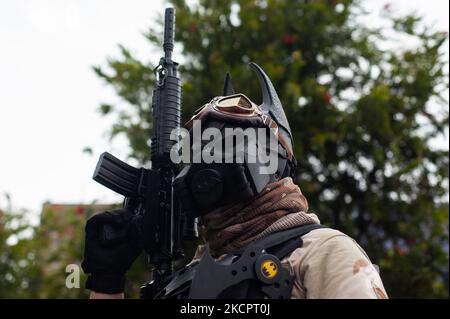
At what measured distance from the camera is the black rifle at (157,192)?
10.00 ft

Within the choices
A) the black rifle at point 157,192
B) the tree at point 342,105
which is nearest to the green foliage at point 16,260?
the tree at point 342,105

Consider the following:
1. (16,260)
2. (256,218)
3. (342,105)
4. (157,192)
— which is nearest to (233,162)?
(256,218)

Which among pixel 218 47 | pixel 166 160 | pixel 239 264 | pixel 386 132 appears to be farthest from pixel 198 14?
pixel 239 264

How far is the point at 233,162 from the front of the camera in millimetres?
2635

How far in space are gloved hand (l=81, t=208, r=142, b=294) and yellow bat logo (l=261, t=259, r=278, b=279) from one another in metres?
→ 0.85

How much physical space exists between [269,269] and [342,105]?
5.90 metres

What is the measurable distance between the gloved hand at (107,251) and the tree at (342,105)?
4508 mm

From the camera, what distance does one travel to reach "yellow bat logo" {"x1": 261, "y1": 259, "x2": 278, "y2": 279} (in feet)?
7.27

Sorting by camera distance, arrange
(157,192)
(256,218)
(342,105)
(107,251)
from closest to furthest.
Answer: (256,218) < (107,251) < (157,192) < (342,105)

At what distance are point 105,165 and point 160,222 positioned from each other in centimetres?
45

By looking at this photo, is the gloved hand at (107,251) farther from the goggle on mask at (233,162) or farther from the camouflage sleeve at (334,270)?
the camouflage sleeve at (334,270)

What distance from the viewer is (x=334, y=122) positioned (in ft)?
24.0

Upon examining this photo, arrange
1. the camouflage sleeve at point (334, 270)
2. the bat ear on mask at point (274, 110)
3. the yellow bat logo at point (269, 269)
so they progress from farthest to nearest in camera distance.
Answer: the bat ear on mask at point (274, 110) < the yellow bat logo at point (269, 269) < the camouflage sleeve at point (334, 270)

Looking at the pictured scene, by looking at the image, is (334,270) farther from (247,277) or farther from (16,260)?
(16,260)
